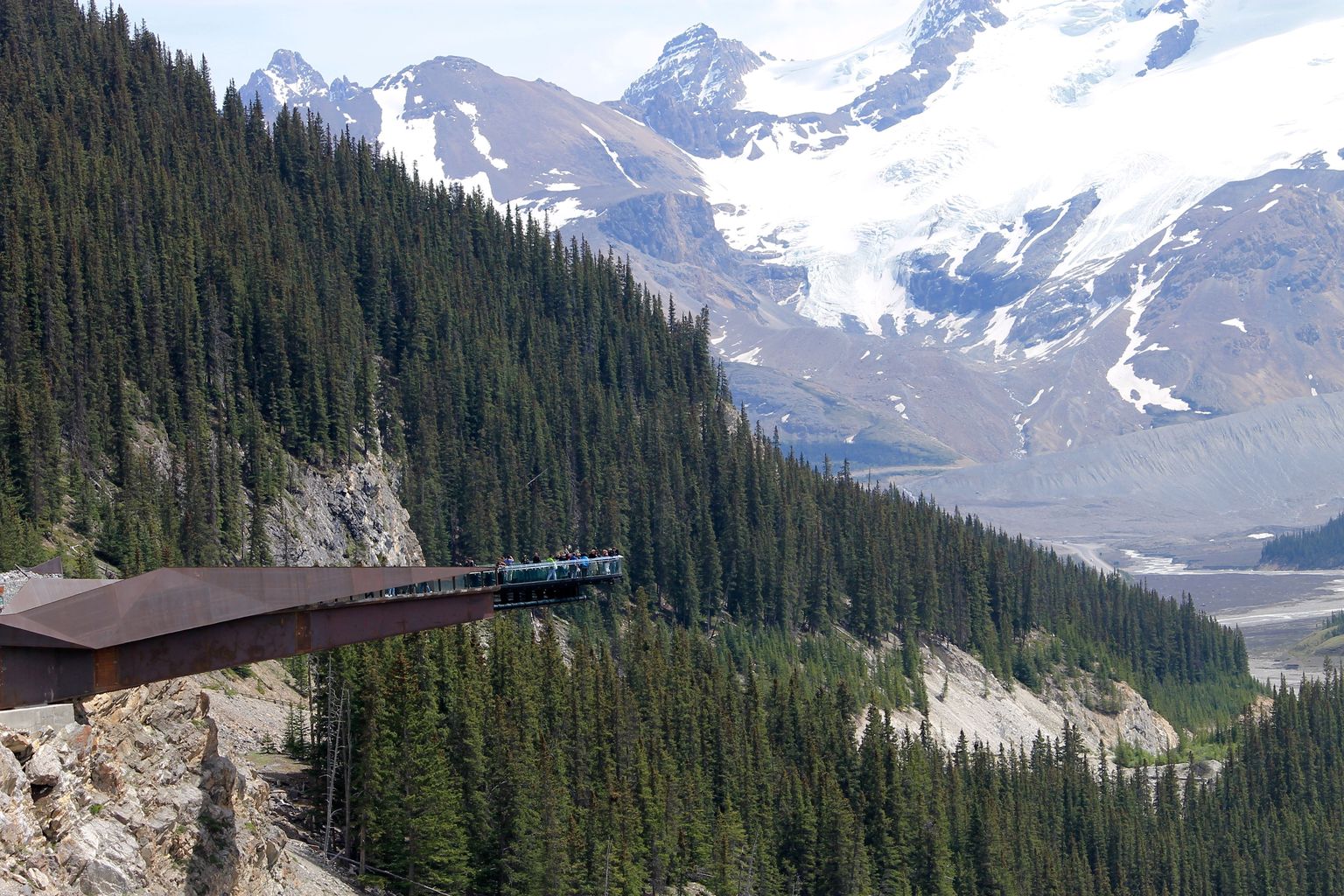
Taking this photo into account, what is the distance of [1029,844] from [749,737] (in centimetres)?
3340

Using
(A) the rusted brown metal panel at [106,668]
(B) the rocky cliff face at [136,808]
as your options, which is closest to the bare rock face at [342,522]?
(B) the rocky cliff face at [136,808]

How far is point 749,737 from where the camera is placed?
437 feet

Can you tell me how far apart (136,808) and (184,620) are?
5746 mm

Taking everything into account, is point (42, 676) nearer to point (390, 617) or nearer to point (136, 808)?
point (136, 808)

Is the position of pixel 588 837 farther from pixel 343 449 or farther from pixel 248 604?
pixel 343 449

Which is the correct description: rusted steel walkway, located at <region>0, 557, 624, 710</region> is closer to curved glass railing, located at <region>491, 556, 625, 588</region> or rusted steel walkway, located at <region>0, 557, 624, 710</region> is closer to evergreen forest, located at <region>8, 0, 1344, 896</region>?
curved glass railing, located at <region>491, 556, 625, 588</region>

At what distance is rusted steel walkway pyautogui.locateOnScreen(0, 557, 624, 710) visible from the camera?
4962 cm

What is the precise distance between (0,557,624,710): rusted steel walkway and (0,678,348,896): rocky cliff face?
144 centimetres

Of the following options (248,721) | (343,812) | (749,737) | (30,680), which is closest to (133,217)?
(749,737)

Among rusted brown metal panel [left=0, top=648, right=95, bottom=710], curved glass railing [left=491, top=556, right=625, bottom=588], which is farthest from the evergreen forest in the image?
rusted brown metal panel [left=0, top=648, right=95, bottom=710]

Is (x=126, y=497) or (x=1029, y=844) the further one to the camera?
(x=1029, y=844)

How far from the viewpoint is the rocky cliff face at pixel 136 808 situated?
4503 cm

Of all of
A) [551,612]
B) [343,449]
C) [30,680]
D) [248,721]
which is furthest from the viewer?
[551,612]

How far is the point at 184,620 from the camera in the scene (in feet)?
177
